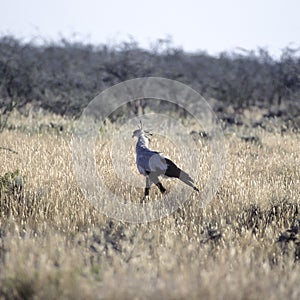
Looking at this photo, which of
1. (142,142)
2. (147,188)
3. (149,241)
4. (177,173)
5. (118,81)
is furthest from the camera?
(118,81)

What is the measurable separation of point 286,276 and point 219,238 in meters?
1.05

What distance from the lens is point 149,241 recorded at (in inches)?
178

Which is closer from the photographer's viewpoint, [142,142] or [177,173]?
[177,173]

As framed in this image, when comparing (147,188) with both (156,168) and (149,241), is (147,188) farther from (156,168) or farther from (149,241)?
(149,241)

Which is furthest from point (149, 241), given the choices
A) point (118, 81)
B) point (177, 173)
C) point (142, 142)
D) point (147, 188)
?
point (118, 81)

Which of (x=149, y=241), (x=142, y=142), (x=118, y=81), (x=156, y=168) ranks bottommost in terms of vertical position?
(x=149, y=241)

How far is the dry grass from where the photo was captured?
3.12 meters

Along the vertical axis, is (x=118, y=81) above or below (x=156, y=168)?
above

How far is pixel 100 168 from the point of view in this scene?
7.13 m

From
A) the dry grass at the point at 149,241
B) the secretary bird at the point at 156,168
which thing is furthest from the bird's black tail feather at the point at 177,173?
the dry grass at the point at 149,241

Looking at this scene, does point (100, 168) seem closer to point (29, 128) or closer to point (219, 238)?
point (219, 238)

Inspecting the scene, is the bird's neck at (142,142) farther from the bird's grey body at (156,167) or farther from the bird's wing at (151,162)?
the bird's wing at (151,162)

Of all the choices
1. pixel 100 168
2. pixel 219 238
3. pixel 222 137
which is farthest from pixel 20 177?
pixel 222 137

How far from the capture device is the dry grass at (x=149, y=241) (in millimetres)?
3121
